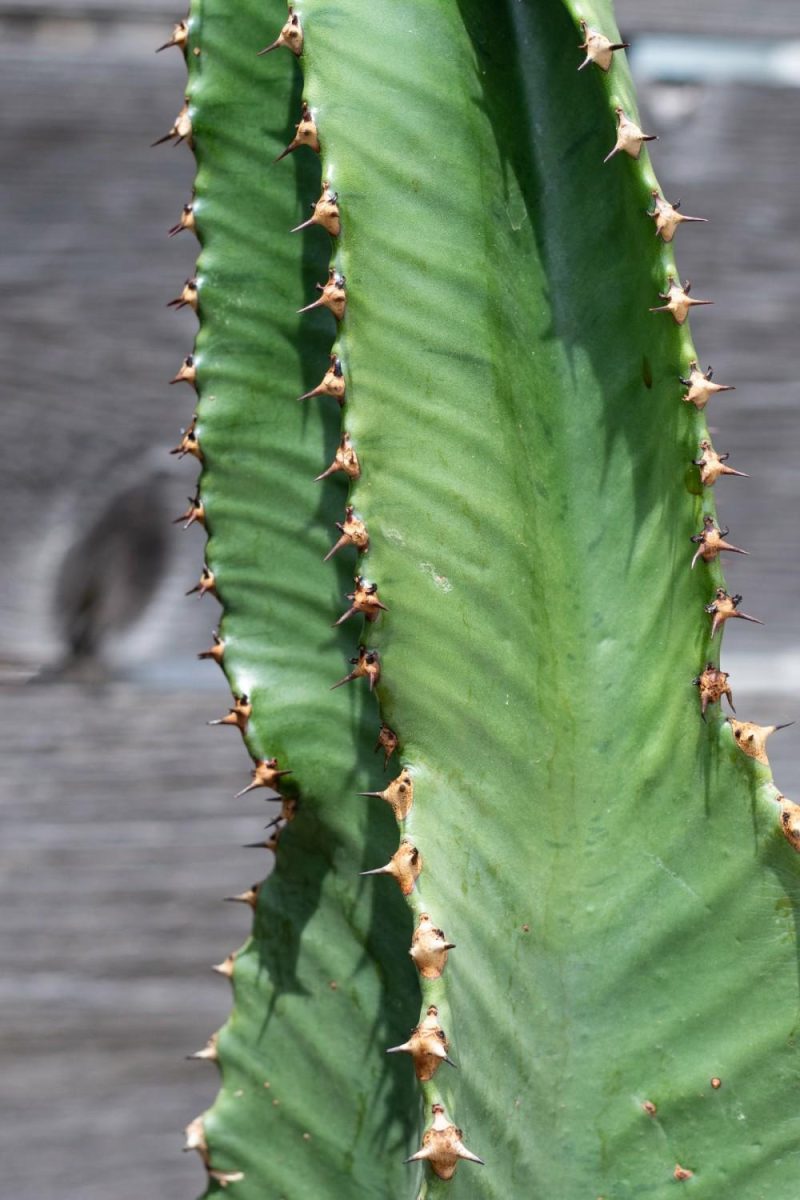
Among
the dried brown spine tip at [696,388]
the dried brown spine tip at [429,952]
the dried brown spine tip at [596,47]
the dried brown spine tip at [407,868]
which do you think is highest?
the dried brown spine tip at [596,47]

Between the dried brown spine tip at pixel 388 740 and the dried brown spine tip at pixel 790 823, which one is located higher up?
the dried brown spine tip at pixel 388 740

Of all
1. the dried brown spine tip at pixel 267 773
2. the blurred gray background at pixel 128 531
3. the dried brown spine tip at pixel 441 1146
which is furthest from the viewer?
the blurred gray background at pixel 128 531

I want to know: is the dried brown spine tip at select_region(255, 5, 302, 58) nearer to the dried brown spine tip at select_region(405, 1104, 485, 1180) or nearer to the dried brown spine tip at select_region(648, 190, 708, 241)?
the dried brown spine tip at select_region(648, 190, 708, 241)

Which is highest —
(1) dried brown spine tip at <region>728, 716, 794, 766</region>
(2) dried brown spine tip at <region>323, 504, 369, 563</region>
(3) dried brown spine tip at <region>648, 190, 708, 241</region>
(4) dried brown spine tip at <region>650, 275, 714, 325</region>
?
(3) dried brown spine tip at <region>648, 190, 708, 241</region>

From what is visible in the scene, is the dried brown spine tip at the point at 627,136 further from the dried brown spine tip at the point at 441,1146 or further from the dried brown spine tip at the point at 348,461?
the dried brown spine tip at the point at 441,1146

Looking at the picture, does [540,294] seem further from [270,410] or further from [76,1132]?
[76,1132]

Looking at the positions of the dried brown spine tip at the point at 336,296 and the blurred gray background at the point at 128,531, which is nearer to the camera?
the dried brown spine tip at the point at 336,296

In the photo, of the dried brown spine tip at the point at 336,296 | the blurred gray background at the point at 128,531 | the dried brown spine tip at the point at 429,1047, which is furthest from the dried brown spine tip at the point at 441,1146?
the blurred gray background at the point at 128,531

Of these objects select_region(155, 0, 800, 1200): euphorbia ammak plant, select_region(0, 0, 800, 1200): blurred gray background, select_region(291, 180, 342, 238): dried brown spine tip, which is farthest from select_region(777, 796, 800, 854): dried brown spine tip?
select_region(0, 0, 800, 1200): blurred gray background

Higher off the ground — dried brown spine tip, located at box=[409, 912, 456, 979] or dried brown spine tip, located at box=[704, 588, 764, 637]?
dried brown spine tip, located at box=[704, 588, 764, 637]
